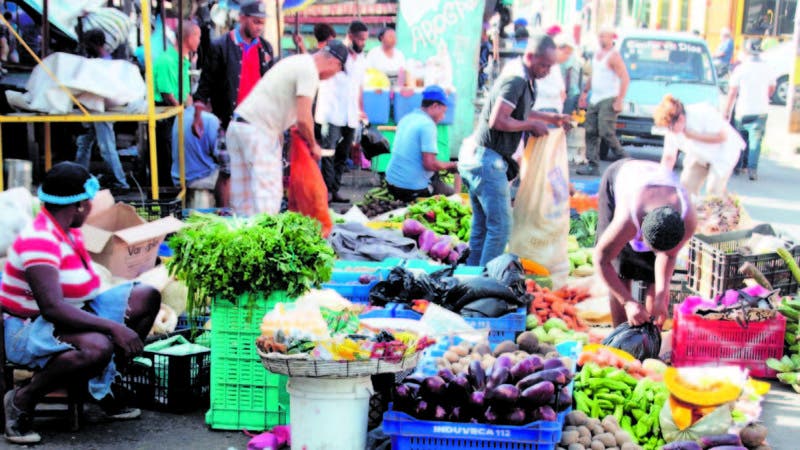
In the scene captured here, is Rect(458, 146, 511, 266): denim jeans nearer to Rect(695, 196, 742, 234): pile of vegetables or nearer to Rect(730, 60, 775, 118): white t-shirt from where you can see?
Rect(695, 196, 742, 234): pile of vegetables

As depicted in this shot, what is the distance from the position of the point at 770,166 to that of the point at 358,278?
42.8 feet

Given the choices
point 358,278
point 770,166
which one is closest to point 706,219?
point 358,278

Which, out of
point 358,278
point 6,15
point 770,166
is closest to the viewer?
point 358,278

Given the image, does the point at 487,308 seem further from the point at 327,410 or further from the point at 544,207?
the point at 544,207

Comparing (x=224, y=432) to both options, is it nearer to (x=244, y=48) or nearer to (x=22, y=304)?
(x=22, y=304)

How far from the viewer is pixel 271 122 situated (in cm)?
816

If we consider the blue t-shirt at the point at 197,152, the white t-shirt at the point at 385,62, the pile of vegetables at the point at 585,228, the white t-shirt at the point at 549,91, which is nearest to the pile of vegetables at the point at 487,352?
the pile of vegetables at the point at 585,228

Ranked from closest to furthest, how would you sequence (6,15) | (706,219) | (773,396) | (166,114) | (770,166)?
1. (773,396)
2. (166,114)
3. (706,219)
4. (6,15)
5. (770,166)

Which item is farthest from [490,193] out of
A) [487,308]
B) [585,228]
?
[585,228]

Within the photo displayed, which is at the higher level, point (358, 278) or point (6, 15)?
point (6, 15)

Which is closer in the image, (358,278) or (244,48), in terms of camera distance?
(358,278)

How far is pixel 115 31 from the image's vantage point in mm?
9969

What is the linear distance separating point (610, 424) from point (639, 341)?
122cm

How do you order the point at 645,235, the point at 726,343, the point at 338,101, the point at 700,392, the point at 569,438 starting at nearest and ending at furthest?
the point at 569,438 < the point at 700,392 < the point at 645,235 < the point at 726,343 < the point at 338,101
